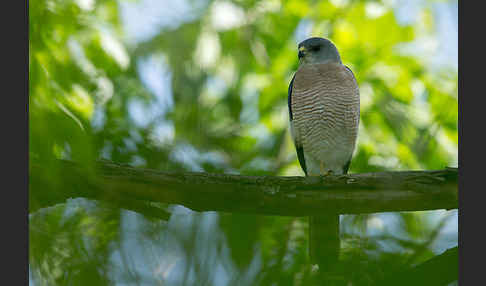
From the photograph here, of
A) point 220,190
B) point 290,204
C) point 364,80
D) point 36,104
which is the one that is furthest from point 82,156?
point 364,80

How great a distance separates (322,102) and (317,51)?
0.48 metres

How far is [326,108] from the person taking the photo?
4.08 metres

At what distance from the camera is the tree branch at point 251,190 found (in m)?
0.76

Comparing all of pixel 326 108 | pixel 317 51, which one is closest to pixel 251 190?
pixel 326 108

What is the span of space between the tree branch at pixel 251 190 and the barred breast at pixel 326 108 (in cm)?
206

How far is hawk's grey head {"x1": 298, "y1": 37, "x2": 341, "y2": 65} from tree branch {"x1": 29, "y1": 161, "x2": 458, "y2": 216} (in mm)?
2194

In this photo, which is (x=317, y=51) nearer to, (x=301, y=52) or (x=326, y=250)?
(x=301, y=52)

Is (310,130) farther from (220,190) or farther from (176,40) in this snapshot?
(176,40)

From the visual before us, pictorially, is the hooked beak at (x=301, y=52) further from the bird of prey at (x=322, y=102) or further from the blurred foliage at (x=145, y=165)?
the blurred foliage at (x=145, y=165)

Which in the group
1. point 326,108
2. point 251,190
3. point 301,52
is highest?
point 301,52

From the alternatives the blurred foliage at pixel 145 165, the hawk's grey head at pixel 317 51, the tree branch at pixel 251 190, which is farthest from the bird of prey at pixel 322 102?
the blurred foliage at pixel 145 165

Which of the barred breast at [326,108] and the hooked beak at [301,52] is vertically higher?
the hooked beak at [301,52]

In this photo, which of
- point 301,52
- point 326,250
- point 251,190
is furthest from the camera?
point 301,52

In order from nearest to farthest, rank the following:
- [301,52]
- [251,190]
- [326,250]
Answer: [326,250], [251,190], [301,52]
